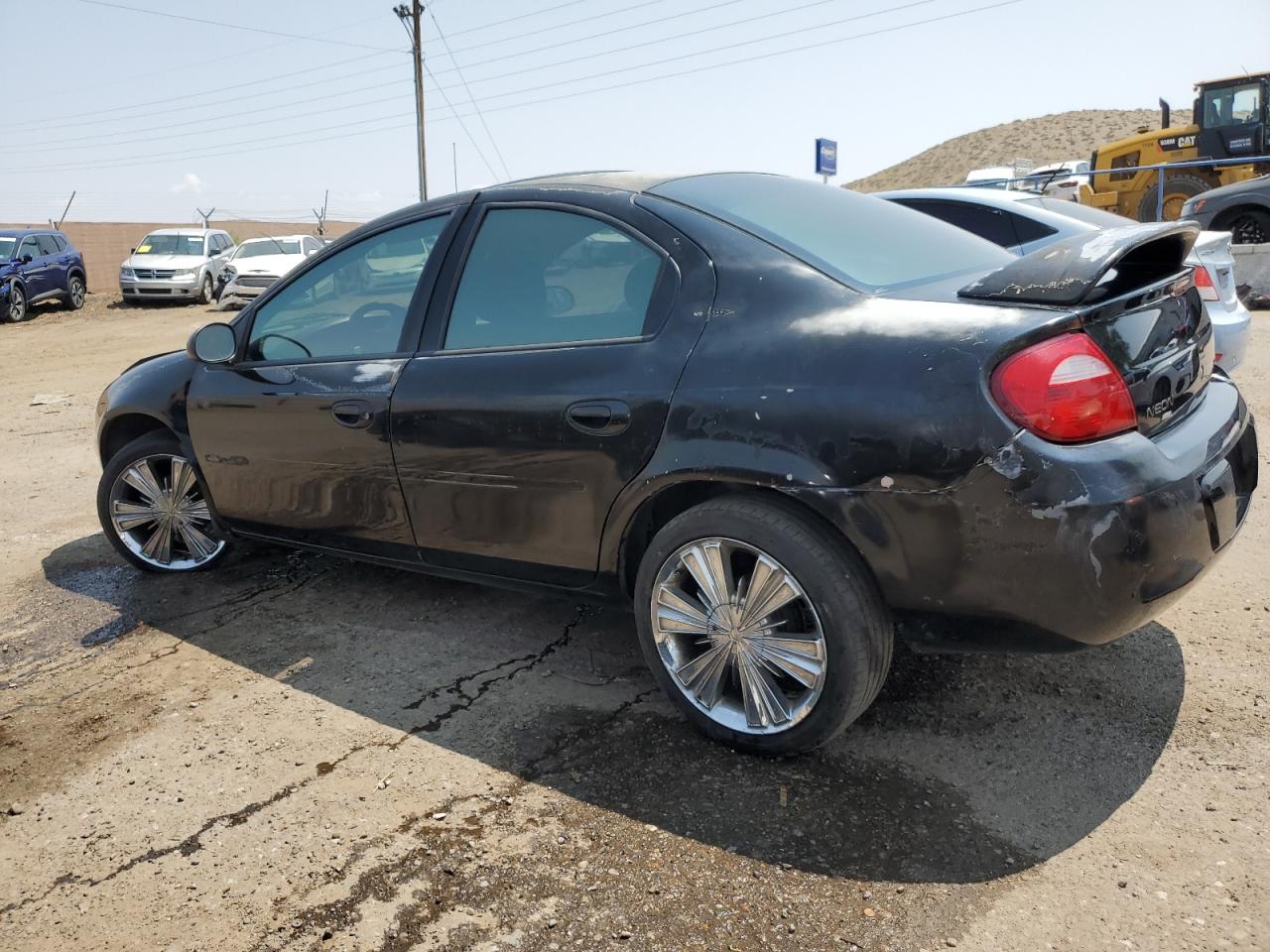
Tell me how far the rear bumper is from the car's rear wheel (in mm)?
22476

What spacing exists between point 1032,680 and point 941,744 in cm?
55

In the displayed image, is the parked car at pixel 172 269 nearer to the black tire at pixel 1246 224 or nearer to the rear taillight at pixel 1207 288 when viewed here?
the black tire at pixel 1246 224

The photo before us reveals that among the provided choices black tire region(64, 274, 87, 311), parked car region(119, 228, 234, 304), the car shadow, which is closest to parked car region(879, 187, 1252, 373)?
the car shadow

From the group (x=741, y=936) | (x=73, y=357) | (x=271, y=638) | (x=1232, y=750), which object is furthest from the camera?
(x=73, y=357)

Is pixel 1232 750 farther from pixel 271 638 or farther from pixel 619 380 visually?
pixel 271 638

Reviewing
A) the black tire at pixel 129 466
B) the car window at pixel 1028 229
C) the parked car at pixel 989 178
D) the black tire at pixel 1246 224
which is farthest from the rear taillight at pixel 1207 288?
the parked car at pixel 989 178

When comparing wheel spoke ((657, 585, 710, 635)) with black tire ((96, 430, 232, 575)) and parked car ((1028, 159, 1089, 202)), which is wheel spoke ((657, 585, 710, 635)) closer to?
black tire ((96, 430, 232, 575))

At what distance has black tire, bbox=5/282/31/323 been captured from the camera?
747 inches

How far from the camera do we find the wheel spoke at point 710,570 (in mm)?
2844

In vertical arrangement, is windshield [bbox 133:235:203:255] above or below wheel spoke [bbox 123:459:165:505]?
above

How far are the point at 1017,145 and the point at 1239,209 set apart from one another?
226 feet

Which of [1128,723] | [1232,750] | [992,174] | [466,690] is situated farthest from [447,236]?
[992,174]

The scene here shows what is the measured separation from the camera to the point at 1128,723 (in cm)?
301

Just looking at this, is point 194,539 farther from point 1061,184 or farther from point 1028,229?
point 1061,184
